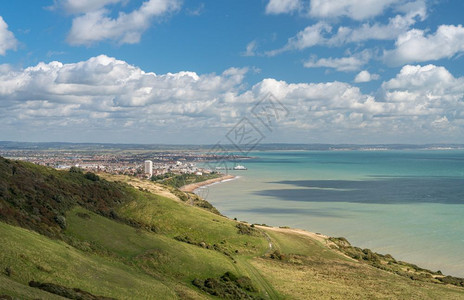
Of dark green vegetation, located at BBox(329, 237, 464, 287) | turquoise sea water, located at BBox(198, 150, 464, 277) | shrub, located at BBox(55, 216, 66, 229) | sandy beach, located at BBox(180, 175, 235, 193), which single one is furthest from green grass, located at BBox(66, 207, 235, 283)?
sandy beach, located at BBox(180, 175, 235, 193)

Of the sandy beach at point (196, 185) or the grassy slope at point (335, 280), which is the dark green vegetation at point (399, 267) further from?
the sandy beach at point (196, 185)

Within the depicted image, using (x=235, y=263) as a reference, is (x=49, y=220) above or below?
above

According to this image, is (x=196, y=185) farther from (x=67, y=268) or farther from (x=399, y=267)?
(x=67, y=268)

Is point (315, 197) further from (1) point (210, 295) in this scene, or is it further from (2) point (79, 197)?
(1) point (210, 295)

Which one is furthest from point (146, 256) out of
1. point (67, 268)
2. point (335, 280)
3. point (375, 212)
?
point (375, 212)

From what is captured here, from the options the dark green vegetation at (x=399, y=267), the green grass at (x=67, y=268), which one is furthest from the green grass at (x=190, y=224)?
the green grass at (x=67, y=268)

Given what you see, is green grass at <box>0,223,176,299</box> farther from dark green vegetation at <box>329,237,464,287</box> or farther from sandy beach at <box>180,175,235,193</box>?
sandy beach at <box>180,175,235,193</box>

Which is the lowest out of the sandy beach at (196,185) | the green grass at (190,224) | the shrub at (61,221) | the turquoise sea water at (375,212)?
the sandy beach at (196,185)

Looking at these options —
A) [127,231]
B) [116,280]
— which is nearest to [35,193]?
[127,231]
